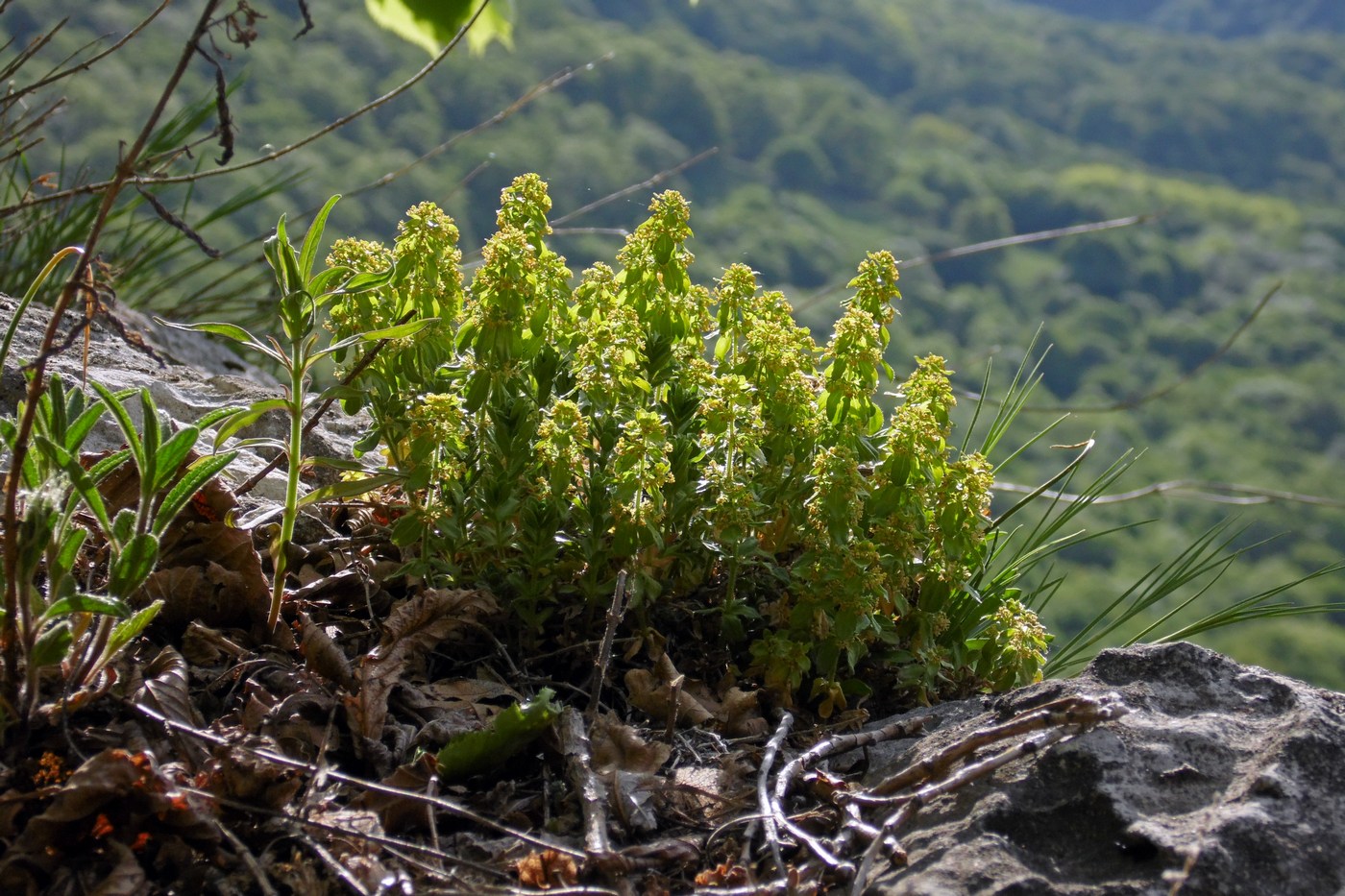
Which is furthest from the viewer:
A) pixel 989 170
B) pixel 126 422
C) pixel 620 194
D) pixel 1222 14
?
pixel 1222 14

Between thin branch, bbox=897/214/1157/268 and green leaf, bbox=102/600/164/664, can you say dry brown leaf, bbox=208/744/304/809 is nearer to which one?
green leaf, bbox=102/600/164/664

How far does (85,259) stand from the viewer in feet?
5.09

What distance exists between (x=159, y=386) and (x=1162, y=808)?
2617 mm

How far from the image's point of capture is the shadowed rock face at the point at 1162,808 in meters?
1.61

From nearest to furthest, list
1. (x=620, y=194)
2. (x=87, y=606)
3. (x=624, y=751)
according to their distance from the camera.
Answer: (x=87, y=606), (x=624, y=751), (x=620, y=194)

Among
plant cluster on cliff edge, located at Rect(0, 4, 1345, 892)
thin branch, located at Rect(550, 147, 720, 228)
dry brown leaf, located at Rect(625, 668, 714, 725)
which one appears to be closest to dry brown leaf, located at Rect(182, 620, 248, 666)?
plant cluster on cliff edge, located at Rect(0, 4, 1345, 892)

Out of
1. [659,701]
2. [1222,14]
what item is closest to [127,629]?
[659,701]

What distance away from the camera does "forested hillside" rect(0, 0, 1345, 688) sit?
92375 mm

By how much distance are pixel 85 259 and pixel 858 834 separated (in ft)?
4.84

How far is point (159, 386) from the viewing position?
2998 millimetres

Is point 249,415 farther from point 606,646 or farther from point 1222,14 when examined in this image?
point 1222,14

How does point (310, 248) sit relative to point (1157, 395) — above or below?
above

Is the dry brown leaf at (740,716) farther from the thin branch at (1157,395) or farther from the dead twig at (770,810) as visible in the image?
the thin branch at (1157,395)

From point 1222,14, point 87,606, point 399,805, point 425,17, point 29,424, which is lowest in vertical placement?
point 1222,14
